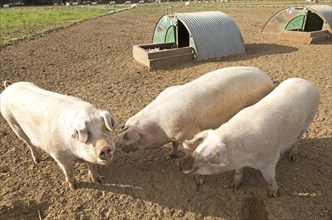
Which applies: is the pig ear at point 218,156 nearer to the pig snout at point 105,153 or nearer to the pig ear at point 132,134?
the pig snout at point 105,153

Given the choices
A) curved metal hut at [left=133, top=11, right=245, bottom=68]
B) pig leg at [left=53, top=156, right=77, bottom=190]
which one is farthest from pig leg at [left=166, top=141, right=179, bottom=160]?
curved metal hut at [left=133, top=11, right=245, bottom=68]

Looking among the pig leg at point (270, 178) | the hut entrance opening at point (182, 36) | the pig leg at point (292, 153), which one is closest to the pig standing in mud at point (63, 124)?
the pig leg at point (270, 178)

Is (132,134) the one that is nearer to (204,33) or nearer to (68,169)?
(68,169)

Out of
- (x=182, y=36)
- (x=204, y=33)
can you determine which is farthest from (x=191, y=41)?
(x=182, y=36)

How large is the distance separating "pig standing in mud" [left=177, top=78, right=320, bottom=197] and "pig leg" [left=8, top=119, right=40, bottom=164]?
10.2 feet

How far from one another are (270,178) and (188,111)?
1652 mm

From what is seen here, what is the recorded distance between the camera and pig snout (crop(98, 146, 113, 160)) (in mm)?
3904

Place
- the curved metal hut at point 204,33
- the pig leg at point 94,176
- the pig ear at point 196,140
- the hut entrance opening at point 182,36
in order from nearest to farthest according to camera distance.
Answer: the pig ear at point 196,140 → the pig leg at point 94,176 → the curved metal hut at point 204,33 → the hut entrance opening at point 182,36

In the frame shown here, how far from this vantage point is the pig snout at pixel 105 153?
3904 millimetres

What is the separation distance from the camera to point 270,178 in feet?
14.8

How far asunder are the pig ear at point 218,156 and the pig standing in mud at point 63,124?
1321 mm

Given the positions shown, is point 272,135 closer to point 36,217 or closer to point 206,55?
point 36,217

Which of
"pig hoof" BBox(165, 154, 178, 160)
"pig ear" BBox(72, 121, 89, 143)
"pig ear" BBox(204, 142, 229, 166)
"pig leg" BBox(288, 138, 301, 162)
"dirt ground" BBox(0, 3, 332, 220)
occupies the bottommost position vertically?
"dirt ground" BBox(0, 3, 332, 220)

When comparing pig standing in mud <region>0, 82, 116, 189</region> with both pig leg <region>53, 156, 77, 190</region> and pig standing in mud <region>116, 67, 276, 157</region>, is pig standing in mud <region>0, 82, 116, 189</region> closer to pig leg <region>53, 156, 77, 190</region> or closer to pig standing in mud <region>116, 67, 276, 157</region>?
pig leg <region>53, 156, 77, 190</region>
